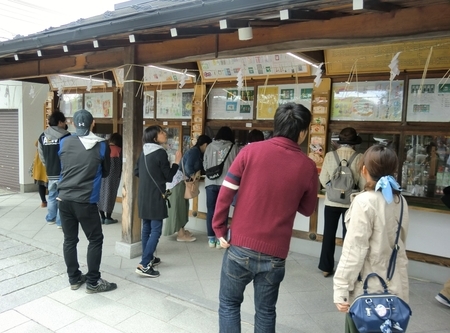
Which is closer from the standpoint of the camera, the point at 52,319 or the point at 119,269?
the point at 52,319

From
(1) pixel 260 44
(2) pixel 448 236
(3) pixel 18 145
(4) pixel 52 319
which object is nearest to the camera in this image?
(4) pixel 52 319

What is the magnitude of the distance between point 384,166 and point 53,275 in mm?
4203

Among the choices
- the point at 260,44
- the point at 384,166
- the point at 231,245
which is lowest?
the point at 231,245

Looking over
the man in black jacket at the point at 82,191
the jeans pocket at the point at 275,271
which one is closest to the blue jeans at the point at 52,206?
the man in black jacket at the point at 82,191

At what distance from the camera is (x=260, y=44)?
4.14 meters

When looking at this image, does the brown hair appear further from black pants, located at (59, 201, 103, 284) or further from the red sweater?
black pants, located at (59, 201, 103, 284)

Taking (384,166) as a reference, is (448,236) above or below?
below

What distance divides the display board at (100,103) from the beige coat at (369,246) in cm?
717

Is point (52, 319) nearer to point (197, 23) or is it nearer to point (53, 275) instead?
point (53, 275)

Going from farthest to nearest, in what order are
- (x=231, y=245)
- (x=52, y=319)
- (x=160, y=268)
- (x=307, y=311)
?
1. (x=160, y=268)
2. (x=307, y=311)
3. (x=52, y=319)
4. (x=231, y=245)

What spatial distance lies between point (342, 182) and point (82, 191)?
10.1 ft

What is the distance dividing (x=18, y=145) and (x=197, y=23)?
8.42m

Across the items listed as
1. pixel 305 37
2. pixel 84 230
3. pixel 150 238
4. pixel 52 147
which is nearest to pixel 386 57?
pixel 305 37

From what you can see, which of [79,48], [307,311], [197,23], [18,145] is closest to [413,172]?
[307,311]
